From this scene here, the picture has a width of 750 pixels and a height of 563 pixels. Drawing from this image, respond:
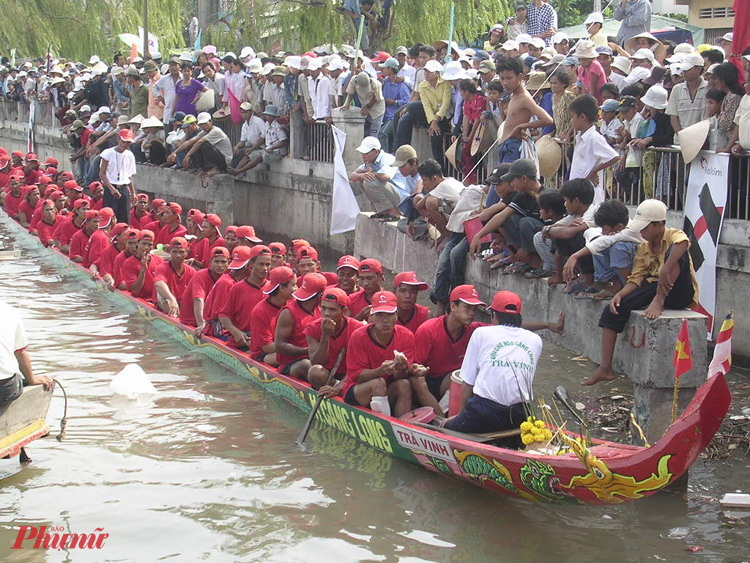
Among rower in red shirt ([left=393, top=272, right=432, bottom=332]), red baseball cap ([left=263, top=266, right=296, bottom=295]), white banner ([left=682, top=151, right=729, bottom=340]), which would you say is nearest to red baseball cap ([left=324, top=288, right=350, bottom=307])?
rower in red shirt ([left=393, top=272, right=432, bottom=332])

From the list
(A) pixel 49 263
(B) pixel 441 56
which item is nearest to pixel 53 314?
(A) pixel 49 263

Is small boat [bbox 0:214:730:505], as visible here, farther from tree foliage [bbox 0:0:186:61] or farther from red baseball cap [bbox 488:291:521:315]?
tree foliage [bbox 0:0:186:61]

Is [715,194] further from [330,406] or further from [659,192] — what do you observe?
[330,406]

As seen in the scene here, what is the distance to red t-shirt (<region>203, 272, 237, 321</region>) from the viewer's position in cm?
1148

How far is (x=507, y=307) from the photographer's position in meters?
7.63

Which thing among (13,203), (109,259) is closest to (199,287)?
(109,259)

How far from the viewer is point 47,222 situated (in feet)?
65.9

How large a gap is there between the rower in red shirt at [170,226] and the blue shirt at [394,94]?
140 inches

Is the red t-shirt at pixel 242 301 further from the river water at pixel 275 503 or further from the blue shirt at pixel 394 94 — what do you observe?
the blue shirt at pixel 394 94

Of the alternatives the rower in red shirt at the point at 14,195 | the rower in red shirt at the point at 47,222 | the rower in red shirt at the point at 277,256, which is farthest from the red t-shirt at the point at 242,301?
the rower in red shirt at the point at 14,195

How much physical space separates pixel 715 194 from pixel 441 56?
7.63m

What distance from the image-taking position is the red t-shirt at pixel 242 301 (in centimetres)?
1137

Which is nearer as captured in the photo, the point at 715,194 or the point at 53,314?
the point at 715,194

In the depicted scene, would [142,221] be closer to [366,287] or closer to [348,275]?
[348,275]
